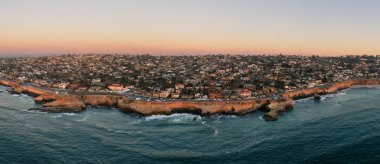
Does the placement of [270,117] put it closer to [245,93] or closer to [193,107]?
[193,107]

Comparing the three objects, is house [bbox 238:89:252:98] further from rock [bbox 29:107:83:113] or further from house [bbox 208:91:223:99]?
rock [bbox 29:107:83:113]

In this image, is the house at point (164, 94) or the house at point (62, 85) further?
the house at point (62, 85)

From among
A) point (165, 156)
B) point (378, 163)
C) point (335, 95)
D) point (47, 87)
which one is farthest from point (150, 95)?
point (378, 163)

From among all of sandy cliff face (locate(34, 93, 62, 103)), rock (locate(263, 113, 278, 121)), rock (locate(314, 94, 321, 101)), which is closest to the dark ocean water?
rock (locate(263, 113, 278, 121))

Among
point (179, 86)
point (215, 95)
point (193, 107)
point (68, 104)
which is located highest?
point (179, 86)

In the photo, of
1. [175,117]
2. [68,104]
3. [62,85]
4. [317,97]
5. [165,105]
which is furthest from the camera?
[62,85]

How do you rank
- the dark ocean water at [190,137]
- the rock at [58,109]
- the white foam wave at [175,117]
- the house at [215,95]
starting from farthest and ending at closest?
the house at [215,95] → the rock at [58,109] → the white foam wave at [175,117] → the dark ocean water at [190,137]

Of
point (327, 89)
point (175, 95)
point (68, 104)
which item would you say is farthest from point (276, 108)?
point (68, 104)

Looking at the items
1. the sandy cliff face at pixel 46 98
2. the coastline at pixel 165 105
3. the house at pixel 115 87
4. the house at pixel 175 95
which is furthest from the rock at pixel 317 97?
the sandy cliff face at pixel 46 98

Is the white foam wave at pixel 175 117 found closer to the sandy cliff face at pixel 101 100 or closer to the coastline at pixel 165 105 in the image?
the coastline at pixel 165 105
